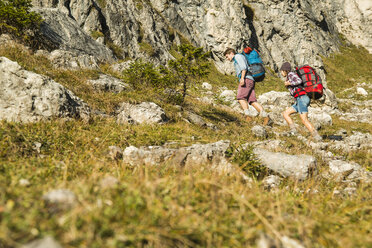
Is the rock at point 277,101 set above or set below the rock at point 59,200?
below

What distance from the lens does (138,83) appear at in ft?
28.8

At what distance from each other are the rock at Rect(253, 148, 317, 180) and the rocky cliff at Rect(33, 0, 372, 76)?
2584 cm

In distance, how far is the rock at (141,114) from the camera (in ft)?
20.0

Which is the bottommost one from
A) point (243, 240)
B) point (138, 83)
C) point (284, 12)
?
point (138, 83)

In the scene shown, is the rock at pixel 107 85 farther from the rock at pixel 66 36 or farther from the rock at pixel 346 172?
the rock at pixel 346 172

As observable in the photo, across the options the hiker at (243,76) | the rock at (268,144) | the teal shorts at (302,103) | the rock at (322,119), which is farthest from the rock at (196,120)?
the rock at (322,119)

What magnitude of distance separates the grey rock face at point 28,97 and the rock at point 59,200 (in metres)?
3.68

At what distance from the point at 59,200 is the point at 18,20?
34.3 ft

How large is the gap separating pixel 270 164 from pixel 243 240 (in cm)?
264

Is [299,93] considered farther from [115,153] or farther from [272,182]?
[115,153]

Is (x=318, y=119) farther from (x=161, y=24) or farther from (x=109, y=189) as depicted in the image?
(x=161, y=24)

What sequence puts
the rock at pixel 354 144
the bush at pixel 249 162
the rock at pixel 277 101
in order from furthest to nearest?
the rock at pixel 277 101 → the rock at pixel 354 144 → the bush at pixel 249 162

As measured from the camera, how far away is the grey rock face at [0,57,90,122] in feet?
14.5

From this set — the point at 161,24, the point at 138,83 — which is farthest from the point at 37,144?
the point at 161,24
